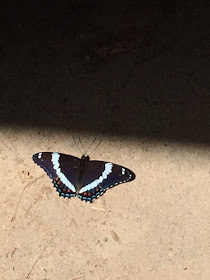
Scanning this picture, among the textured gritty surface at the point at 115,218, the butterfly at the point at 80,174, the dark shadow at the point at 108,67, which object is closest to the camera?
the textured gritty surface at the point at 115,218

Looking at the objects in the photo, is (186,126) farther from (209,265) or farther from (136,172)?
(209,265)

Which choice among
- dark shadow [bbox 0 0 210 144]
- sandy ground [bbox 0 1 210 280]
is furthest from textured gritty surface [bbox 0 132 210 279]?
dark shadow [bbox 0 0 210 144]

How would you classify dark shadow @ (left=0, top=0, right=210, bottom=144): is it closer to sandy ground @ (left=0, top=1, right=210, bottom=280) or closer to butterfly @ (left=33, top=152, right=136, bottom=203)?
sandy ground @ (left=0, top=1, right=210, bottom=280)

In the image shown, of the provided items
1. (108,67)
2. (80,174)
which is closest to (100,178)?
(80,174)

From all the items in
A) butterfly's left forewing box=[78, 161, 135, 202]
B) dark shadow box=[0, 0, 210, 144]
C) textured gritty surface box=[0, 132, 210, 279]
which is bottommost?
textured gritty surface box=[0, 132, 210, 279]

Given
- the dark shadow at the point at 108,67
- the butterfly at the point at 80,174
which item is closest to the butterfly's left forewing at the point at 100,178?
the butterfly at the point at 80,174

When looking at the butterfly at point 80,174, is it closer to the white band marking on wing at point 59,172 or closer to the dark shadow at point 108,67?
the white band marking on wing at point 59,172

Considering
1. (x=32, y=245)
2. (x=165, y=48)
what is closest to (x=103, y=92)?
(x=165, y=48)
